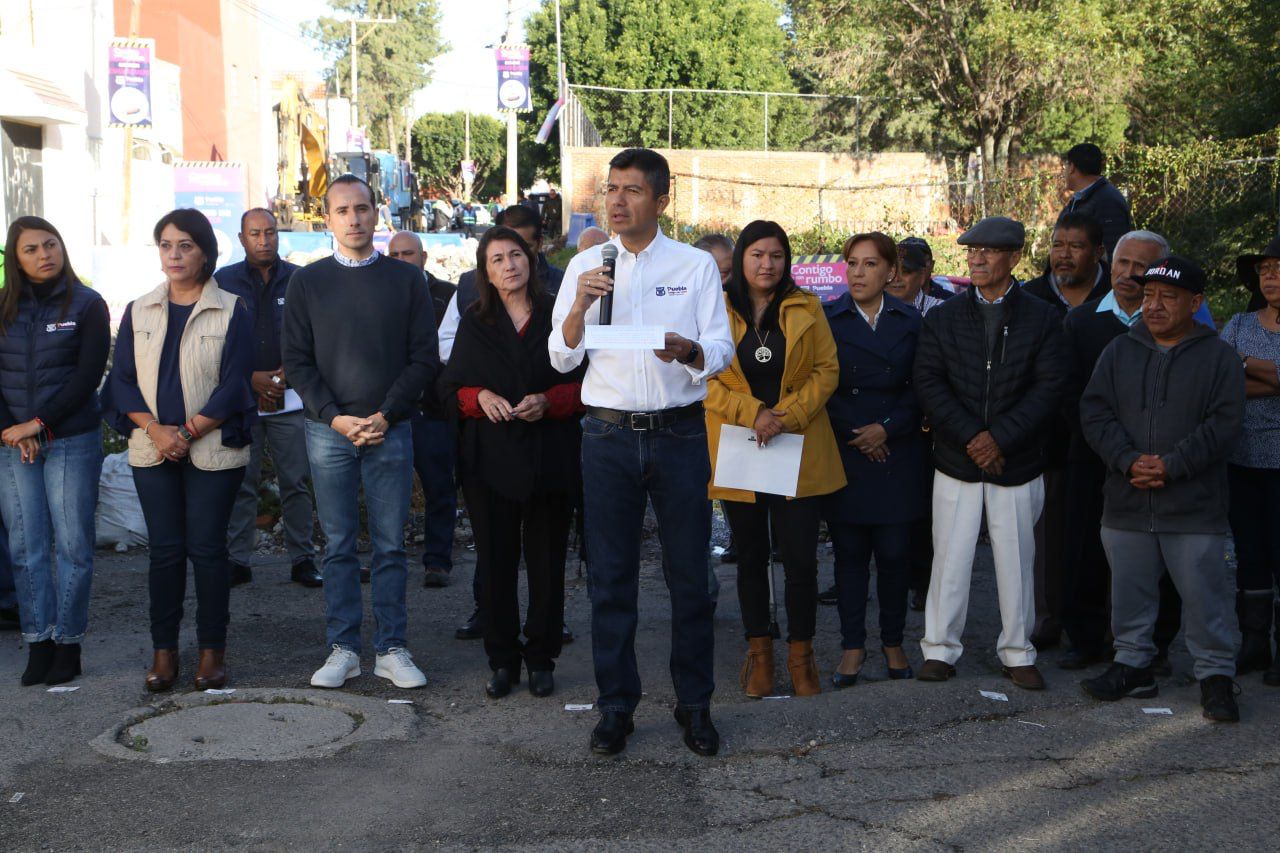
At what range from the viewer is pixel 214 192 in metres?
24.3

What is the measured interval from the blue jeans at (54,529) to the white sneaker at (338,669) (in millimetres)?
1178

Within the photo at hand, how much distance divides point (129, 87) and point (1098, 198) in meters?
22.1

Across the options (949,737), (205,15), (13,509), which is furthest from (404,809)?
(205,15)

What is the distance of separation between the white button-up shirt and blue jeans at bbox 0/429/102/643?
103 inches

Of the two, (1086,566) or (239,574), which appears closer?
(1086,566)

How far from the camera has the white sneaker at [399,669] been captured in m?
5.82

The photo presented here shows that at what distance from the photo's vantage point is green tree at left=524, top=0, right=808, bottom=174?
157 feet

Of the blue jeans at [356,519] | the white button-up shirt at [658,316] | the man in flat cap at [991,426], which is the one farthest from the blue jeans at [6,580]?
the man in flat cap at [991,426]

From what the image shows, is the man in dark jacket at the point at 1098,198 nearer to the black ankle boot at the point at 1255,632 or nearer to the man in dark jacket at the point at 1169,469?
the man in dark jacket at the point at 1169,469

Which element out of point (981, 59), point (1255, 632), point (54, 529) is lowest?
point (1255, 632)

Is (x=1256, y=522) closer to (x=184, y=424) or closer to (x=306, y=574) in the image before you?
(x=184, y=424)

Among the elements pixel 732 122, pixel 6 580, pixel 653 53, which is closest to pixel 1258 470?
pixel 6 580

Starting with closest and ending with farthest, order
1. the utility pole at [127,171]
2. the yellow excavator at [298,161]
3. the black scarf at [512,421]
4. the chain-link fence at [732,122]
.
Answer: the black scarf at [512,421]
the utility pole at [127,171]
the yellow excavator at [298,161]
the chain-link fence at [732,122]

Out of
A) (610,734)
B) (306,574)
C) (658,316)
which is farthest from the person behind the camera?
(306,574)
